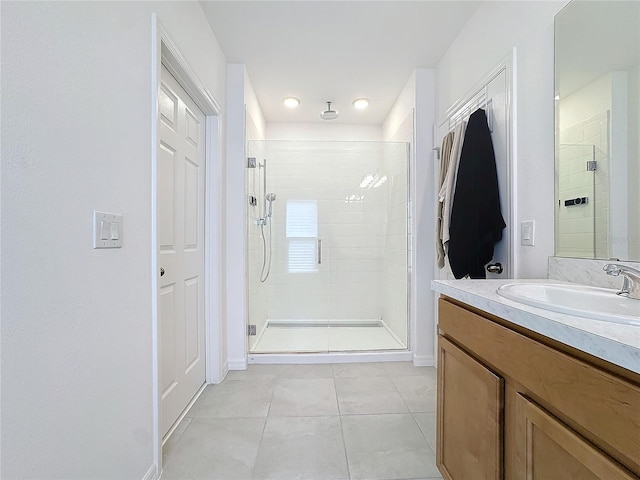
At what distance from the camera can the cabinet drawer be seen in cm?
48

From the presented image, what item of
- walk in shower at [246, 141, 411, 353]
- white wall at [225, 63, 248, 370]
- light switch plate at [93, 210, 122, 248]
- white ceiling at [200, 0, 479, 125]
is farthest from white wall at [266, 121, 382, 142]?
light switch plate at [93, 210, 122, 248]

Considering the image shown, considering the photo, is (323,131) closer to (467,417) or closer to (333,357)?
(333,357)

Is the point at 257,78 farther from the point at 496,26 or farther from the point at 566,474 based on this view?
the point at 566,474

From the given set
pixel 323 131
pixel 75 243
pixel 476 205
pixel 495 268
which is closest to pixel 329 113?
pixel 323 131

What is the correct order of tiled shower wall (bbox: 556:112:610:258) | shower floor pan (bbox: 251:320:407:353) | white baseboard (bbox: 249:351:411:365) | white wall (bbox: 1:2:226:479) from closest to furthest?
1. white wall (bbox: 1:2:226:479)
2. tiled shower wall (bbox: 556:112:610:258)
3. white baseboard (bbox: 249:351:411:365)
4. shower floor pan (bbox: 251:320:407:353)

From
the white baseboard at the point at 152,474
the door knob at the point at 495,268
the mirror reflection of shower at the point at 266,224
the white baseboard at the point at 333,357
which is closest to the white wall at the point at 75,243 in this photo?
the white baseboard at the point at 152,474

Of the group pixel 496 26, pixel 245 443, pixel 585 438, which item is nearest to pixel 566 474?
pixel 585 438

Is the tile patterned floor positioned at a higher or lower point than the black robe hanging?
lower

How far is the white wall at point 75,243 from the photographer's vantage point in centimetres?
69

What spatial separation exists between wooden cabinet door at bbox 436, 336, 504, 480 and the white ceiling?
192 cm

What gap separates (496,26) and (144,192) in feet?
6.48

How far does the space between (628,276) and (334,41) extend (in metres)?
2.10

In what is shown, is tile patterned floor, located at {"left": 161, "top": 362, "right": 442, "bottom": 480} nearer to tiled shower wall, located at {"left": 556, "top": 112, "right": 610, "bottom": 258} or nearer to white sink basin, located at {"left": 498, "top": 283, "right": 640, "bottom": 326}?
white sink basin, located at {"left": 498, "top": 283, "right": 640, "bottom": 326}

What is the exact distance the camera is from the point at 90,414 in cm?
91
